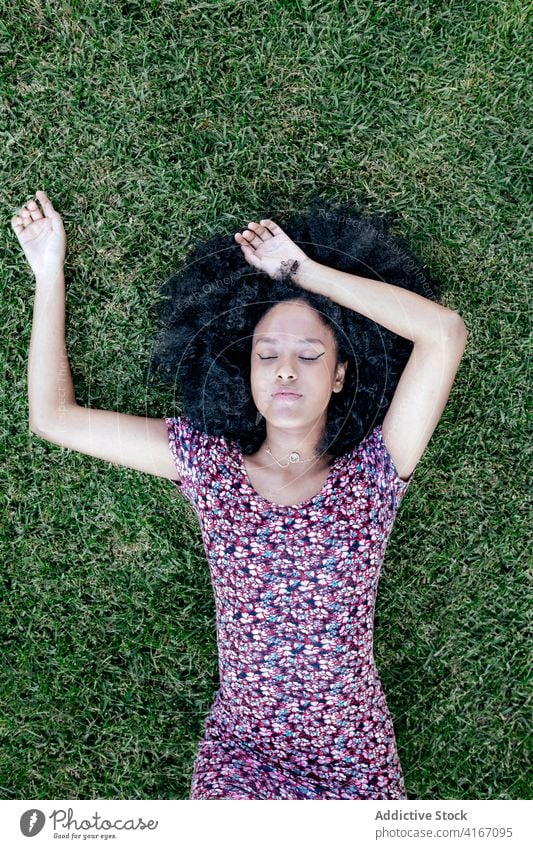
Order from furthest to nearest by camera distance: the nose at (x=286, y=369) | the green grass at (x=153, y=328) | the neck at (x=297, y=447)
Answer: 1. the green grass at (x=153, y=328)
2. the neck at (x=297, y=447)
3. the nose at (x=286, y=369)

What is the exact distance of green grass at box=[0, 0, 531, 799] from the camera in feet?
4.60

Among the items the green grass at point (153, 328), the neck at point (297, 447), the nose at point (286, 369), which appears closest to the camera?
the nose at point (286, 369)

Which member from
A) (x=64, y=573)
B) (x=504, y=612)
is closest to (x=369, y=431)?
(x=504, y=612)

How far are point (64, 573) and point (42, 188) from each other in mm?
815

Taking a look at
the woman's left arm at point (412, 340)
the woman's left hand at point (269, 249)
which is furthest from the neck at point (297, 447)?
the woman's left hand at point (269, 249)

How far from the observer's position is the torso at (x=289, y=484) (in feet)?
4.03

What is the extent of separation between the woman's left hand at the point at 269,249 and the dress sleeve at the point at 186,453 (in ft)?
1.06

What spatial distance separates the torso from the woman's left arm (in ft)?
0.45

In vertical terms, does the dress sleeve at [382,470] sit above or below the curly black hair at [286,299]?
below

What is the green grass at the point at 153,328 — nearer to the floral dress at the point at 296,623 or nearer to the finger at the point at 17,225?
the finger at the point at 17,225

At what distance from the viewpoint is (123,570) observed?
4.91 feet

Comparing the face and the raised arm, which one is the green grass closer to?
the raised arm
